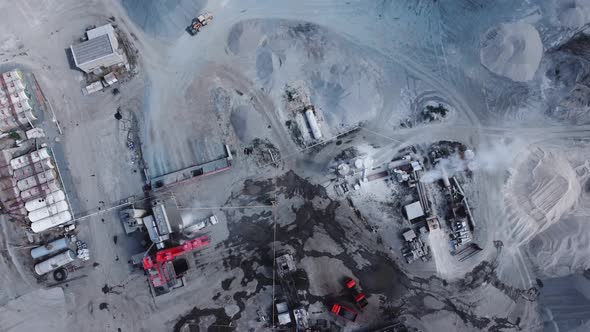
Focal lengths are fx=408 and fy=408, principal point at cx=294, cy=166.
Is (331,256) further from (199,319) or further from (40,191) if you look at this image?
(40,191)

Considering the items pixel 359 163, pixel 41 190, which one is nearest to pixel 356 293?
pixel 359 163

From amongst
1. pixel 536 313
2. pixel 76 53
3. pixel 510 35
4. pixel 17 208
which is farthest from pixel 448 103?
pixel 17 208

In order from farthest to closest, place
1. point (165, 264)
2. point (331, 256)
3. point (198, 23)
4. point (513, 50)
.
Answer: point (198, 23), point (331, 256), point (165, 264), point (513, 50)

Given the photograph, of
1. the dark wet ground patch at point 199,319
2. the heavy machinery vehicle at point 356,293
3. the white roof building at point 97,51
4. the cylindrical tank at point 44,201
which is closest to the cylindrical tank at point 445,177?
the heavy machinery vehicle at point 356,293

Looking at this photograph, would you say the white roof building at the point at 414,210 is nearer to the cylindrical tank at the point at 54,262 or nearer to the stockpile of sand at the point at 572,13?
the stockpile of sand at the point at 572,13

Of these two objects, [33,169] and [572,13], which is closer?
[572,13]

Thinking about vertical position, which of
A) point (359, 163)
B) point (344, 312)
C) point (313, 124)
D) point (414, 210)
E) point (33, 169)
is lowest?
point (344, 312)

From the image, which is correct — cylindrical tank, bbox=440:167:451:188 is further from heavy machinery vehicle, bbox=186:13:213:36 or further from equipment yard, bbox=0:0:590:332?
heavy machinery vehicle, bbox=186:13:213:36
